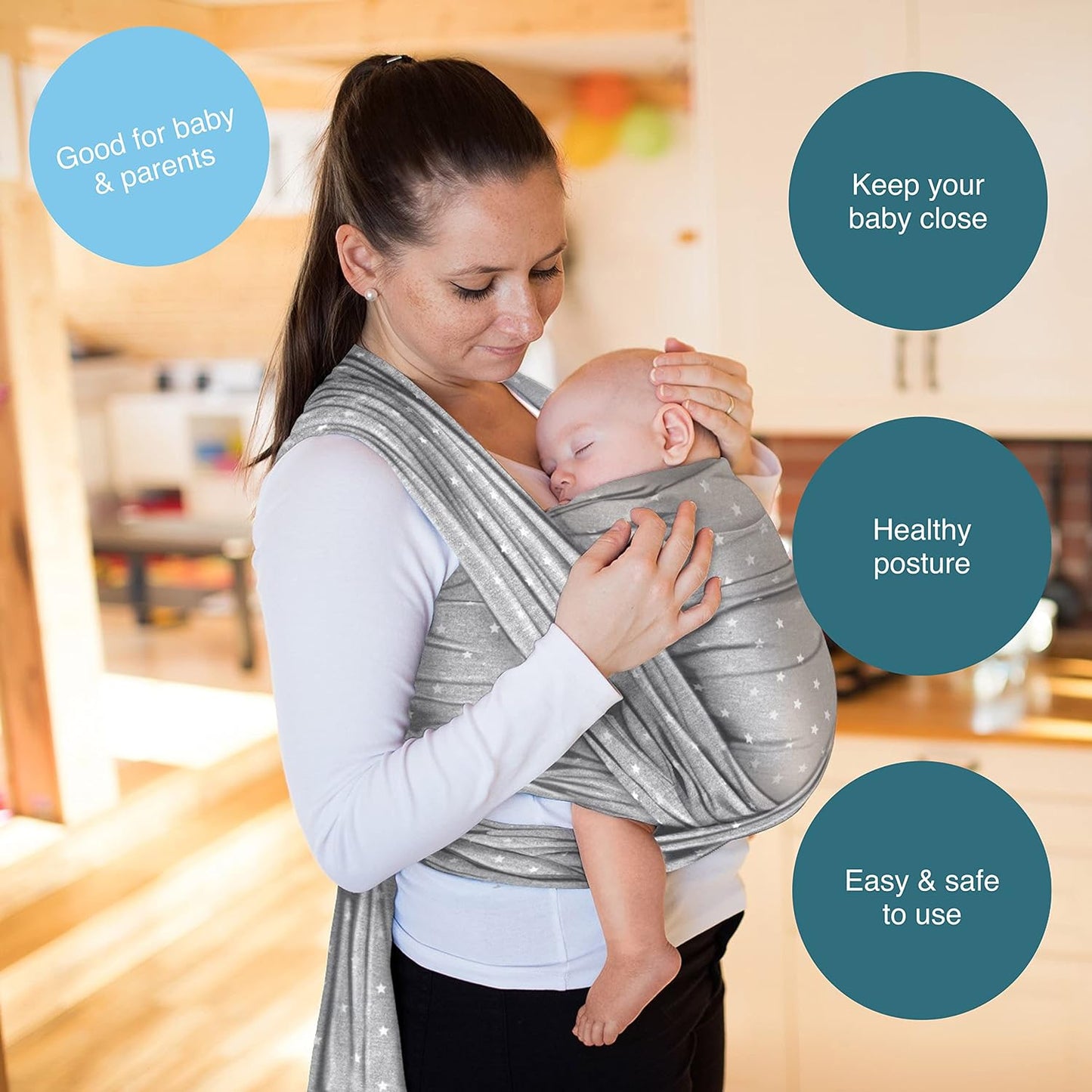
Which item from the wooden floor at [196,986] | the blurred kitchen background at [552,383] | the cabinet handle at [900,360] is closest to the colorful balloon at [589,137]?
the blurred kitchen background at [552,383]

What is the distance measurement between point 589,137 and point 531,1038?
544 cm

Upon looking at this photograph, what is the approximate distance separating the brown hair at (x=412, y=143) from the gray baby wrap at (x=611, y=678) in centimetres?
14

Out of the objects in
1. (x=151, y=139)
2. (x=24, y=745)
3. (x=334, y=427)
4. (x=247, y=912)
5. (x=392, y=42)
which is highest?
(x=392, y=42)

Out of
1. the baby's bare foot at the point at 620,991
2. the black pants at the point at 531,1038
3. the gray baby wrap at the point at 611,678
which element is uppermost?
the gray baby wrap at the point at 611,678

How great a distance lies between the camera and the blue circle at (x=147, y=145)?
1441mm

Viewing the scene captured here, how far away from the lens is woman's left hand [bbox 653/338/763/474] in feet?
3.92

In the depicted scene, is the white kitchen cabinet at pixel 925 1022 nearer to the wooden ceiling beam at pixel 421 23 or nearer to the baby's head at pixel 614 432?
the baby's head at pixel 614 432

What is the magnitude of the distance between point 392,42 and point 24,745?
8.59 feet

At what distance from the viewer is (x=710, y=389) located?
3.94 ft

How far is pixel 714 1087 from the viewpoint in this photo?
4.25 feet

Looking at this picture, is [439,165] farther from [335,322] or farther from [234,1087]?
[234,1087]

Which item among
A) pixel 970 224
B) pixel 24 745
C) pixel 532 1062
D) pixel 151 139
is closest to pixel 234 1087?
pixel 24 745

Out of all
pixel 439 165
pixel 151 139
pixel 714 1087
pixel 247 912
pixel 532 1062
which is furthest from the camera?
pixel 247 912

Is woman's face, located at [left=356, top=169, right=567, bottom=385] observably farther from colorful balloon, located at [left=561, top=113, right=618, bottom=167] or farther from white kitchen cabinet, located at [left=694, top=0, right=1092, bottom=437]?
colorful balloon, located at [left=561, top=113, right=618, bottom=167]
